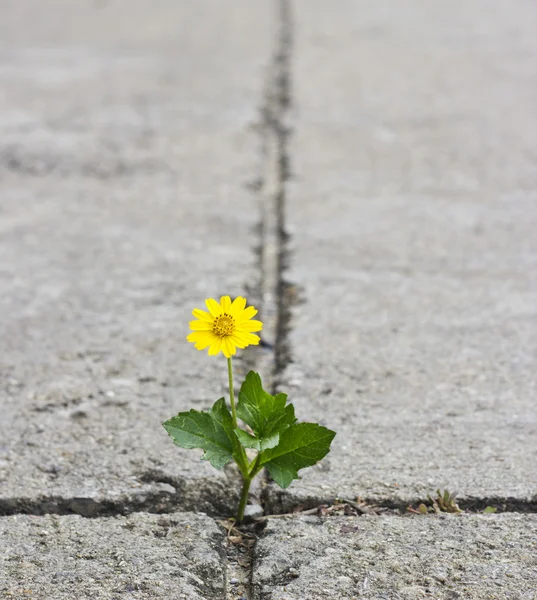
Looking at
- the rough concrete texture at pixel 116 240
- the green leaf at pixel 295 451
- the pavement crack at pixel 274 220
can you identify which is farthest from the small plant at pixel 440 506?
the pavement crack at pixel 274 220

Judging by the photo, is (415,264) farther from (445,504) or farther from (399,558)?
(399,558)

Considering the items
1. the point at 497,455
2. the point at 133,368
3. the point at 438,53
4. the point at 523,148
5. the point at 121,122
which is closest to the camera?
the point at 497,455

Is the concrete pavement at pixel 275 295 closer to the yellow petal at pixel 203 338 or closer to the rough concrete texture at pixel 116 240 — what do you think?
the rough concrete texture at pixel 116 240

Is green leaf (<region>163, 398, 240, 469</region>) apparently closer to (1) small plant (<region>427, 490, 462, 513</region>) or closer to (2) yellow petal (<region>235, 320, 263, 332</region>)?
(2) yellow petal (<region>235, 320, 263, 332</region>)

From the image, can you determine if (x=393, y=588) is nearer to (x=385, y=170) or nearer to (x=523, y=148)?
(x=385, y=170)

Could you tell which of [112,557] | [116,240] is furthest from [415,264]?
[112,557]

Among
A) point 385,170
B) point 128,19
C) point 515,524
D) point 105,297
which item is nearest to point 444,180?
point 385,170

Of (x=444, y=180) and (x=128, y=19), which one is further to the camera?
(x=128, y=19)
